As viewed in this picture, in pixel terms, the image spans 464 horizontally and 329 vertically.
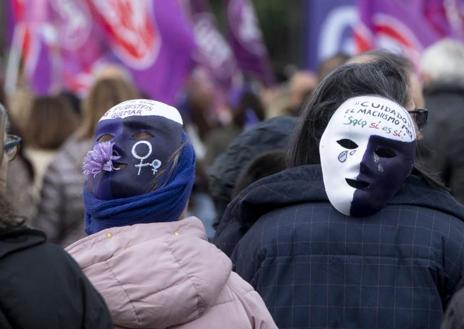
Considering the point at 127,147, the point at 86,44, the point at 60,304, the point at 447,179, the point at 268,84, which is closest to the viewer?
the point at 60,304

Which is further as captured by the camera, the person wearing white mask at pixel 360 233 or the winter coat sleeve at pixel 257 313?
the person wearing white mask at pixel 360 233

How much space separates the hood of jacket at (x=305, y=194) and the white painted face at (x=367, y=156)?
0.06m

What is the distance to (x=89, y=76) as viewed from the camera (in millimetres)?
11320

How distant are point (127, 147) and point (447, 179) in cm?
326

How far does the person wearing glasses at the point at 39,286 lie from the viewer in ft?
8.66

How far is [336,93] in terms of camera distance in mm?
3521

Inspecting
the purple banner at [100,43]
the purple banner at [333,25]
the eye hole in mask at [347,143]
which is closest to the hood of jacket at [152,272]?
the eye hole in mask at [347,143]

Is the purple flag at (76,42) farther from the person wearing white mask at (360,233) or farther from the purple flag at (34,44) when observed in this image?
the person wearing white mask at (360,233)

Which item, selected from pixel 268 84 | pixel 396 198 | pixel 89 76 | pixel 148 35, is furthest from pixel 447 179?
pixel 268 84

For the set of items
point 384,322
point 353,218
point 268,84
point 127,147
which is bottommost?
point 268,84

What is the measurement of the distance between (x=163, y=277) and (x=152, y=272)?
28mm

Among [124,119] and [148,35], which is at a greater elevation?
[124,119]

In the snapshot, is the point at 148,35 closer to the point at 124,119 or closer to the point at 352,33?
the point at 352,33

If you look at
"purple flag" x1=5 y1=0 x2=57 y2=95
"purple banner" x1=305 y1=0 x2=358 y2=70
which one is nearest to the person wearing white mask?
"purple banner" x1=305 y1=0 x2=358 y2=70
